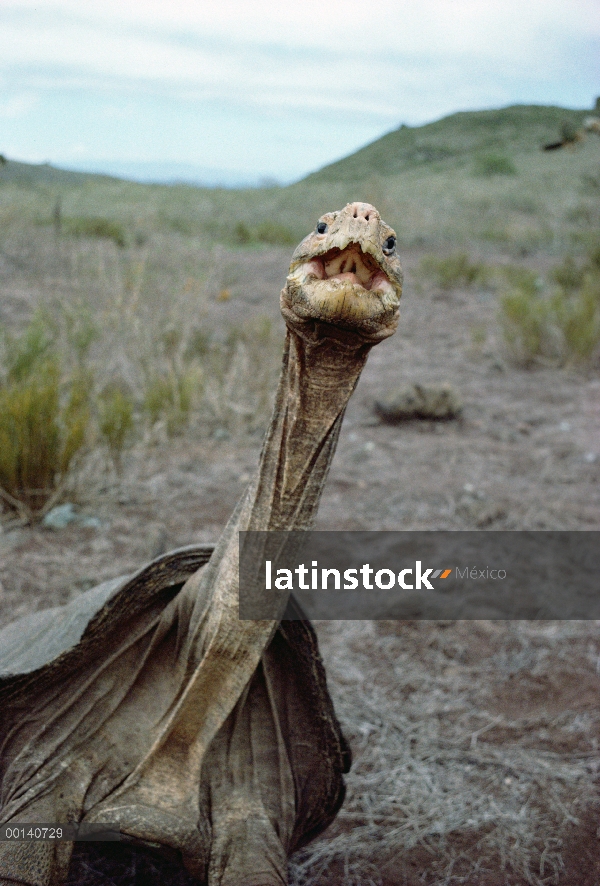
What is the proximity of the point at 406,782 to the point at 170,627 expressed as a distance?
1.14m

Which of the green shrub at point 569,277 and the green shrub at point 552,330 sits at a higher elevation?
the green shrub at point 569,277

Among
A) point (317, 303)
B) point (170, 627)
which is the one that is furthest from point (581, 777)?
point (317, 303)

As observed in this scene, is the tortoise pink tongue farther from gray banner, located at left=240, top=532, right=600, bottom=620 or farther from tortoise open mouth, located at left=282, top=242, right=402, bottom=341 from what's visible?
gray banner, located at left=240, top=532, right=600, bottom=620

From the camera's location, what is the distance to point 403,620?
3.54m

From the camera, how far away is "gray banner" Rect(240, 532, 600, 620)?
3.60m

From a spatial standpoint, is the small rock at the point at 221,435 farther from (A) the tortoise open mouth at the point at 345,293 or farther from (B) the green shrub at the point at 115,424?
(A) the tortoise open mouth at the point at 345,293

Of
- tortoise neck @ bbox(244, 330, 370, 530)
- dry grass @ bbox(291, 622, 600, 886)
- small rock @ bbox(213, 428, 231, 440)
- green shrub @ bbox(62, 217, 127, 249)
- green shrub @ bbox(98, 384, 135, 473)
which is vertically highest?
green shrub @ bbox(62, 217, 127, 249)

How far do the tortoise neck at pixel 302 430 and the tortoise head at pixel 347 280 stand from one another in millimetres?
68

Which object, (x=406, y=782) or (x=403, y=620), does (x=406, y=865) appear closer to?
(x=406, y=782)

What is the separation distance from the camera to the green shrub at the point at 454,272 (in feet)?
35.0

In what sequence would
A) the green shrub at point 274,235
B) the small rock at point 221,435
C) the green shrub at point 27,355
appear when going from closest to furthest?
the green shrub at point 27,355 → the small rock at point 221,435 → the green shrub at point 274,235

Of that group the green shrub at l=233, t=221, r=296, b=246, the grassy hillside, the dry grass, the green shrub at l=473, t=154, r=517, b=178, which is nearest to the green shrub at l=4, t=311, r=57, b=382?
the grassy hillside

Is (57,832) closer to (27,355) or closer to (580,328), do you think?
(27,355)

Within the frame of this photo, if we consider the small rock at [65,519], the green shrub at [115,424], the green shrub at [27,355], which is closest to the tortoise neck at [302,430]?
the small rock at [65,519]
